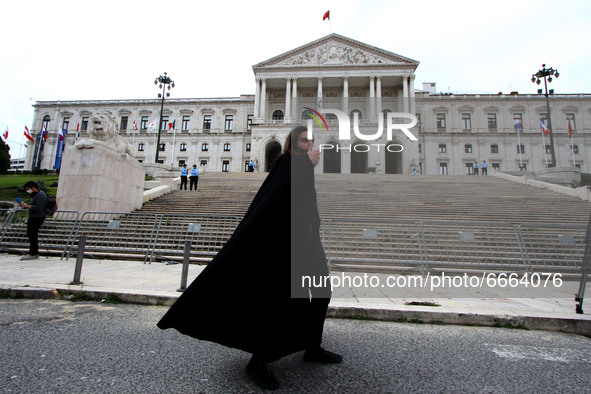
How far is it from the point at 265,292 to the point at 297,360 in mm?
762

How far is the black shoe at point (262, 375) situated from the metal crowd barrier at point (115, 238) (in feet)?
22.1

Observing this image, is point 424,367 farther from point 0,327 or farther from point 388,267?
point 388,267

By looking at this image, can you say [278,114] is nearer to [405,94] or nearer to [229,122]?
[229,122]

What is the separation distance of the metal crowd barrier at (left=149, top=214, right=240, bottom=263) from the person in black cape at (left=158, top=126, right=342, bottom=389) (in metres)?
5.84

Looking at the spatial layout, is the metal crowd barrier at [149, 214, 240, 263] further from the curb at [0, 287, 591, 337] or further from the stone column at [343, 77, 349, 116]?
the stone column at [343, 77, 349, 116]

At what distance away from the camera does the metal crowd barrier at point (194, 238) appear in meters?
7.98

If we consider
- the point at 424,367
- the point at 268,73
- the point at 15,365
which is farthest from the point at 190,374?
the point at 268,73

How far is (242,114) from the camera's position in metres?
54.7

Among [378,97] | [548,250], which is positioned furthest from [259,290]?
[378,97]

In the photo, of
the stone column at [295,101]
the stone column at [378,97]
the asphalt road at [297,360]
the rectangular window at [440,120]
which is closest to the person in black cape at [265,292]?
the asphalt road at [297,360]

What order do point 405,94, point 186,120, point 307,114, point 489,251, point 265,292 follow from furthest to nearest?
point 186,120
point 307,114
point 405,94
point 489,251
point 265,292

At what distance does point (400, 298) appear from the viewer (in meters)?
4.43

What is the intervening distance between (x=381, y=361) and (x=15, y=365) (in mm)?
2635

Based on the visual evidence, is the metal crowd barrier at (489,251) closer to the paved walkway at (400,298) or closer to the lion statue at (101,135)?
the paved walkway at (400,298)
